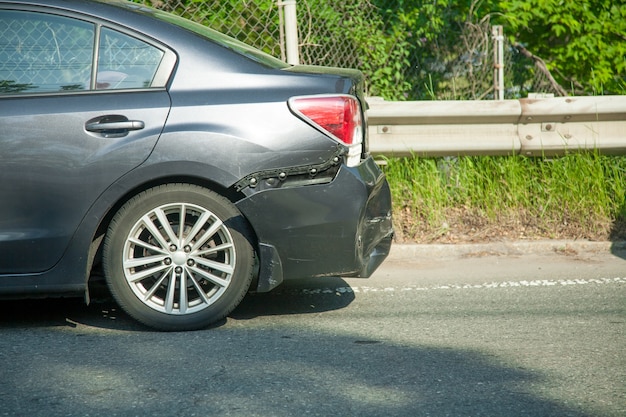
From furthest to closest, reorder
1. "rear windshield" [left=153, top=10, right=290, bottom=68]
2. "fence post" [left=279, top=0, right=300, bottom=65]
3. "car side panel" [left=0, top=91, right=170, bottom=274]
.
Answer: "fence post" [left=279, top=0, right=300, bottom=65]
"rear windshield" [left=153, top=10, right=290, bottom=68]
"car side panel" [left=0, top=91, right=170, bottom=274]

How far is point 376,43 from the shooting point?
848cm

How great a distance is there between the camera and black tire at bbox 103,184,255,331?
15.5 feet

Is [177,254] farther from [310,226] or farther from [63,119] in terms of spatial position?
[63,119]

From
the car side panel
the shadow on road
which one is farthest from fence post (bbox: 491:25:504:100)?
the car side panel

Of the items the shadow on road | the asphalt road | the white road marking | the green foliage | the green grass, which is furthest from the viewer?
the green foliage

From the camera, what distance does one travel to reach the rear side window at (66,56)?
4738mm

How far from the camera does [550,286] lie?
5805mm

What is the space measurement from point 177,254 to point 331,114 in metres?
1.07

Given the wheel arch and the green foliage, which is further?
the green foliage

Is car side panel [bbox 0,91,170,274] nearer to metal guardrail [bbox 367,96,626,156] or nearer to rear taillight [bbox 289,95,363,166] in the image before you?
rear taillight [bbox 289,95,363,166]

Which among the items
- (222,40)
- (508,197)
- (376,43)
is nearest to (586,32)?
(376,43)

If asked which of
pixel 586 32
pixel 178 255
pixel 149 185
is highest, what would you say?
pixel 586 32

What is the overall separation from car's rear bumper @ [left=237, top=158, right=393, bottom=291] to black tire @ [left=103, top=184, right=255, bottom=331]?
13cm

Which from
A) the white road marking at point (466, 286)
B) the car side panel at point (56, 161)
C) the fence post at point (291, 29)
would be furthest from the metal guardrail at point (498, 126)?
the car side panel at point (56, 161)
